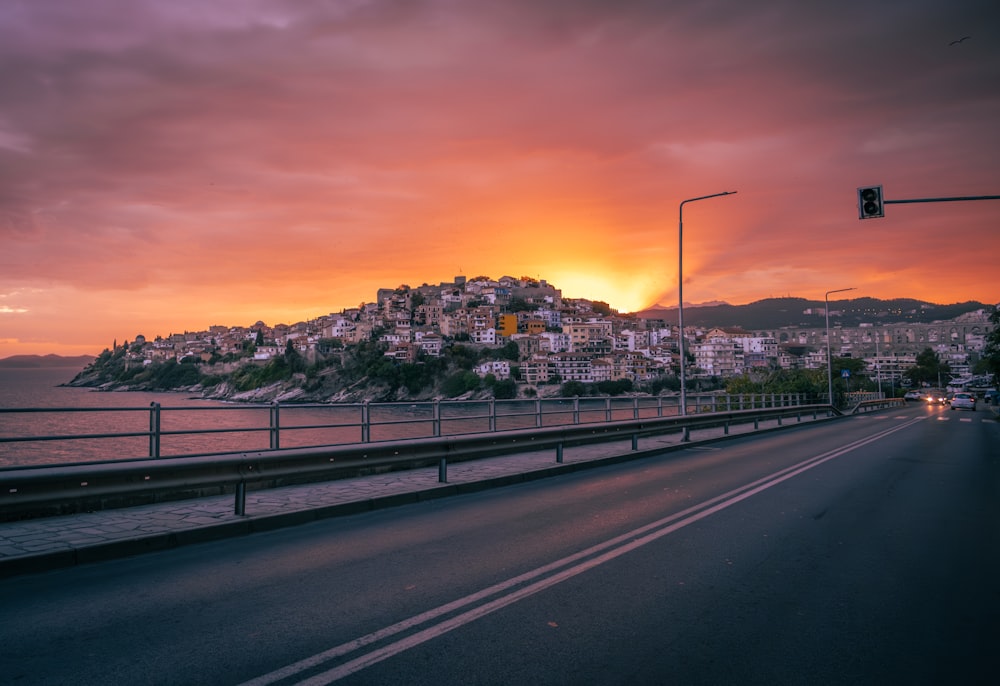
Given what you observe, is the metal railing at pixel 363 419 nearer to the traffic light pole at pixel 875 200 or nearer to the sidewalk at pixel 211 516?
the sidewalk at pixel 211 516

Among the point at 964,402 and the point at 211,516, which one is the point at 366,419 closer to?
the point at 211,516

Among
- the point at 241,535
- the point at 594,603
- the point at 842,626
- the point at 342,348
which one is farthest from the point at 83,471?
the point at 342,348

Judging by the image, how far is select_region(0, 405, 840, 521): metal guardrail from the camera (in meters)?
6.38

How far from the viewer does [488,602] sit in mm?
4902

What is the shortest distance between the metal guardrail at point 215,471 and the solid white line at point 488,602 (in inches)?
162

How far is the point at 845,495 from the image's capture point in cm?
1008

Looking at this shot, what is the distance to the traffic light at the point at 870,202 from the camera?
1551cm

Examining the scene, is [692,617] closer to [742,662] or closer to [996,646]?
[742,662]

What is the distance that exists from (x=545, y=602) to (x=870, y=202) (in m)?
15.0

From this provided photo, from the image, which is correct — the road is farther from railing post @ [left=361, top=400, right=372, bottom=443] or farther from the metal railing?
railing post @ [left=361, top=400, right=372, bottom=443]

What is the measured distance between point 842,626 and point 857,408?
51.2 m

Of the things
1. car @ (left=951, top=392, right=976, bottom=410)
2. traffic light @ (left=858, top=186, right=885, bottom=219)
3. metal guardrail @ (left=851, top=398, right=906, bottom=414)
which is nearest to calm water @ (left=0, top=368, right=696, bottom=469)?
traffic light @ (left=858, top=186, right=885, bottom=219)

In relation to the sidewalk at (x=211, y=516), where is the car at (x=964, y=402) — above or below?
below

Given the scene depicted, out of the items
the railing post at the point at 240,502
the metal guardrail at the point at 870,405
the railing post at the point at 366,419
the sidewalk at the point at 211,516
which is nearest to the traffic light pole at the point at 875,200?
the sidewalk at the point at 211,516
